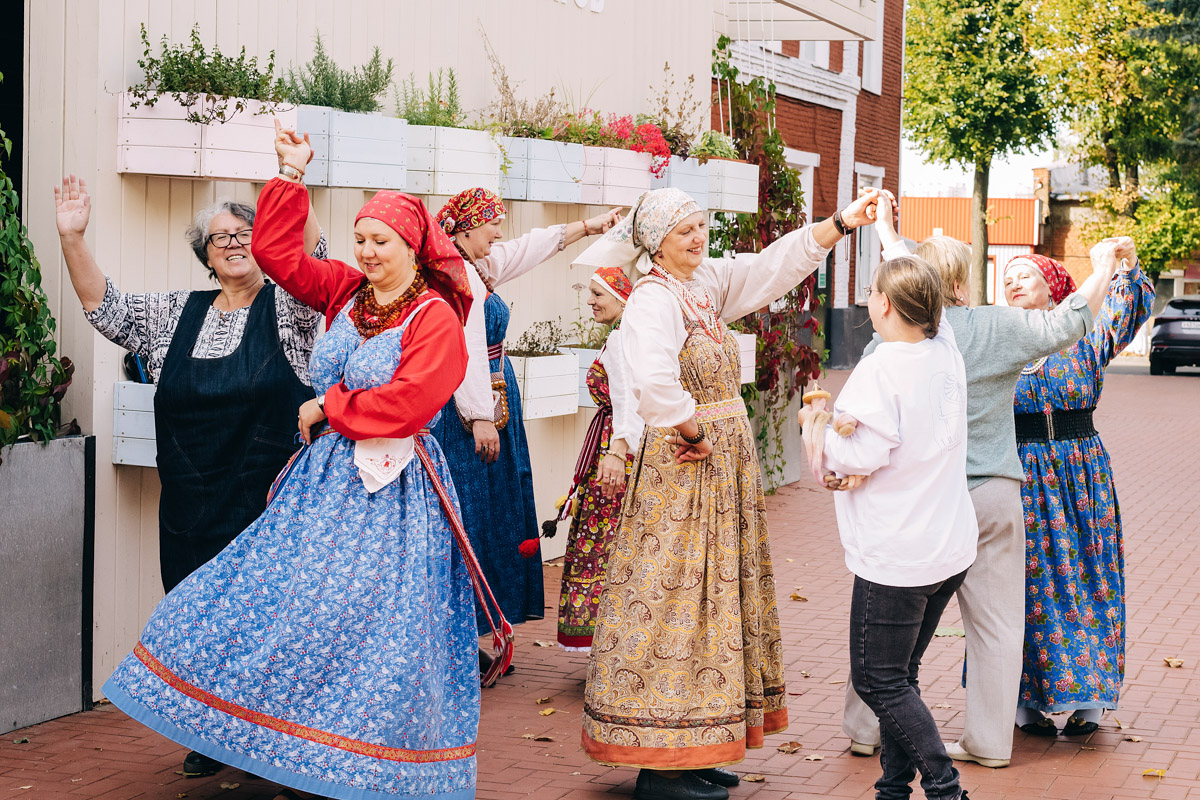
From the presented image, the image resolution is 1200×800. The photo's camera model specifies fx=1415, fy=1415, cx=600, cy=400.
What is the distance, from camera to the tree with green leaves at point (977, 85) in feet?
98.4

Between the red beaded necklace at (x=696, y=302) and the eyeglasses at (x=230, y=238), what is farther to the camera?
the eyeglasses at (x=230, y=238)

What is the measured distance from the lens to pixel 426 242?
4324mm

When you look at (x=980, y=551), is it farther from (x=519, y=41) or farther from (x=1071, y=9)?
(x=1071, y=9)

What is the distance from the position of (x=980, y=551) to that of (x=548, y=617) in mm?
2963

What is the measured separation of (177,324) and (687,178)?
4.61 meters

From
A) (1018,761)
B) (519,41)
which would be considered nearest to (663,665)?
(1018,761)

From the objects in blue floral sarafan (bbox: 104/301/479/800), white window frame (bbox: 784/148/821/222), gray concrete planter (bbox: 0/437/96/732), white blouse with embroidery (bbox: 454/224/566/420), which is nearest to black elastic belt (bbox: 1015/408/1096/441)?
white blouse with embroidery (bbox: 454/224/566/420)

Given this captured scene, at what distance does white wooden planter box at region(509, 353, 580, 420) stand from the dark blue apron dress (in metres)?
2.58

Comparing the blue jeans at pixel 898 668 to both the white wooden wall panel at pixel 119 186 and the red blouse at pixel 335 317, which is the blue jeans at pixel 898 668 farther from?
the white wooden wall panel at pixel 119 186

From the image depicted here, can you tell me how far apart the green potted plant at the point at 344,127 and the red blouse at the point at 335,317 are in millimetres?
1475

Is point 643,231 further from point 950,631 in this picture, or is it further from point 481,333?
point 950,631

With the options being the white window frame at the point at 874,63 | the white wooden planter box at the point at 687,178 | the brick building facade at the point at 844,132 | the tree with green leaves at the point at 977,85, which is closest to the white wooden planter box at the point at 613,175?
the white wooden planter box at the point at 687,178

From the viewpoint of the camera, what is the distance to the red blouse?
409 centimetres

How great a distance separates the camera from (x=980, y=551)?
16.2 feet
